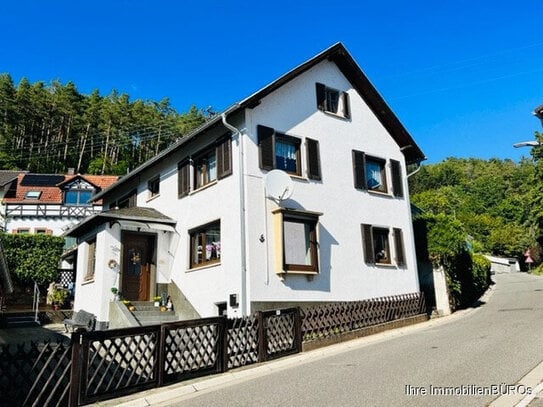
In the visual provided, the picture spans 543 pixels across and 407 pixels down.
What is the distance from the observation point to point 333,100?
58.6 ft

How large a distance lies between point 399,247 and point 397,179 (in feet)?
9.82

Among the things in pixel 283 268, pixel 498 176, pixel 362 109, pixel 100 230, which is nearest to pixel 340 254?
pixel 283 268

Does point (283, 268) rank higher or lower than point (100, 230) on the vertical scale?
lower

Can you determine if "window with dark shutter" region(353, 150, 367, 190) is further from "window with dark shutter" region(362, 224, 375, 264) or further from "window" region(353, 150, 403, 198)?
"window with dark shutter" region(362, 224, 375, 264)

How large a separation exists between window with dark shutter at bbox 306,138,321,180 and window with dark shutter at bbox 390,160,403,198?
4.36 m

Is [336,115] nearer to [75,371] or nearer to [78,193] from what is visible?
[75,371]

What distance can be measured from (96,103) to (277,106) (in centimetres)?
5545

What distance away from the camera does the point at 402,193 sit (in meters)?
18.9

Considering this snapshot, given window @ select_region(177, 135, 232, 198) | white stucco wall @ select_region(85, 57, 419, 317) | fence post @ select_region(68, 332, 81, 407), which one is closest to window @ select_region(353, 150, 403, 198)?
white stucco wall @ select_region(85, 57, 419, 317)

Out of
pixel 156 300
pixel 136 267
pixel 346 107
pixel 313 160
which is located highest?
pixel 346 107

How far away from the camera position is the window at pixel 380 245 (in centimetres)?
1653

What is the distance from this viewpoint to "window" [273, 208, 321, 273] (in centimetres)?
1388

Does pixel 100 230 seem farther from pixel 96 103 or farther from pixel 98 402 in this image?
pixel 96 103

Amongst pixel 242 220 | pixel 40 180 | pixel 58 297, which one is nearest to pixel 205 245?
pixel 242 220
